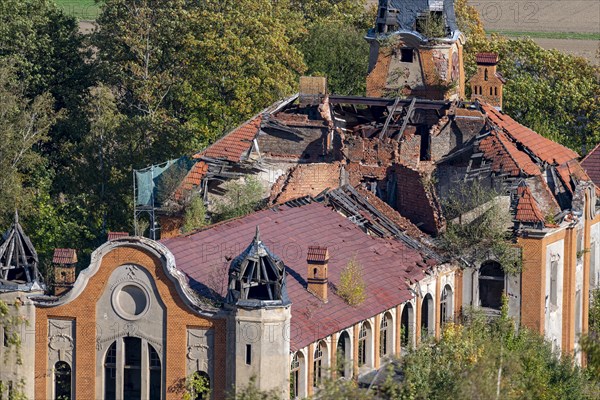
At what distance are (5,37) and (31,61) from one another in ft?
7.15

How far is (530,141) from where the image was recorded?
6631 centimetres

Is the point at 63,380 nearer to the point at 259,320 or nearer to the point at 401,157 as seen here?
the point at 259,320

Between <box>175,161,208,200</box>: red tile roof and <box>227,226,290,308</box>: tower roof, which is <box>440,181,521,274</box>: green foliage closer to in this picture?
<box>175,161,208,200</box>: red tile roof

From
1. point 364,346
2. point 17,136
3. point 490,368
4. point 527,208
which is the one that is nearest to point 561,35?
point 17,136

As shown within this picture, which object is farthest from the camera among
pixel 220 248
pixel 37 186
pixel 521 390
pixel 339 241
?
pixel 37 186

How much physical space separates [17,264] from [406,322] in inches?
531

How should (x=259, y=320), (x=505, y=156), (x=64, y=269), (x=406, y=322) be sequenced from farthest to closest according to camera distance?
(x=505, y=156)
(x=406, y=322)
(x=64, y=269)
(x=259, y=320)

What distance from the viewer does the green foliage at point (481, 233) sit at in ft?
206

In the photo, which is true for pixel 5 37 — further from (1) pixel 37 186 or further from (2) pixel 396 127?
(2) pixel 396 127

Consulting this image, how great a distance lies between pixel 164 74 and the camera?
292ft

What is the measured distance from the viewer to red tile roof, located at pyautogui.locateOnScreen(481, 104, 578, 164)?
6556cm

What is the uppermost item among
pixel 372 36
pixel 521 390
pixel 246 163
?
pixel 372 36

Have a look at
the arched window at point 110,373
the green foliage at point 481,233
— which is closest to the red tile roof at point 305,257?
the green foliage at point 481,233

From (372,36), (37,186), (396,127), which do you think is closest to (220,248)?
(396,127)
